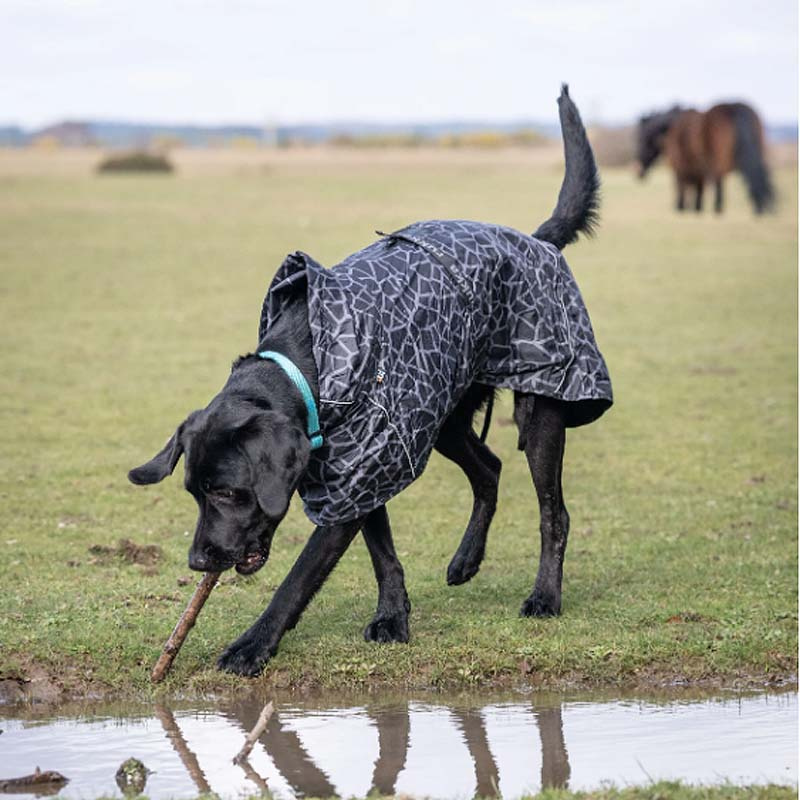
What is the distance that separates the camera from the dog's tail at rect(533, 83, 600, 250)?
23.4 ft

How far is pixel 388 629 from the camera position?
6246mm

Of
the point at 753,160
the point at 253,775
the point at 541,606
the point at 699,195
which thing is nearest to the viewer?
the point at 253,775

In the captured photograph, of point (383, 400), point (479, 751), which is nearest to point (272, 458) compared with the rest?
point (383, 400)

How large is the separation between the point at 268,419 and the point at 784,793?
202 centimetres

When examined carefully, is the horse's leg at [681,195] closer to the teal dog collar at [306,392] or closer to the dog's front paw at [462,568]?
the dog's front paw at [462,568]

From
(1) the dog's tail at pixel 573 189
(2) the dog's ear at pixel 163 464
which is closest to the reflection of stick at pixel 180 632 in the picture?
(2) the dog's ear at pixel 163 464

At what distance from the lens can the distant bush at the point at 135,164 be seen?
4931cm

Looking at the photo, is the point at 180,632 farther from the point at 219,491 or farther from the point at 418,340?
the point at 418,340

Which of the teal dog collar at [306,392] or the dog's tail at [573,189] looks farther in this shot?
the dog's tail at [573,189]

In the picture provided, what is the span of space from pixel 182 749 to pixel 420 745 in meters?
0.79

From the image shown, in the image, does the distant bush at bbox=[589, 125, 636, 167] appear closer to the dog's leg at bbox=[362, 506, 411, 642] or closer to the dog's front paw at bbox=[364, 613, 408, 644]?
the dog's leg at bbox=[362, 506, 411, 642]

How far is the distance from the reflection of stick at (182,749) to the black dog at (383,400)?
0.40 m

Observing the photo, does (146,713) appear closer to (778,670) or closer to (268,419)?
(268,419)

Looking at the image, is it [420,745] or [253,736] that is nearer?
[253,736]
